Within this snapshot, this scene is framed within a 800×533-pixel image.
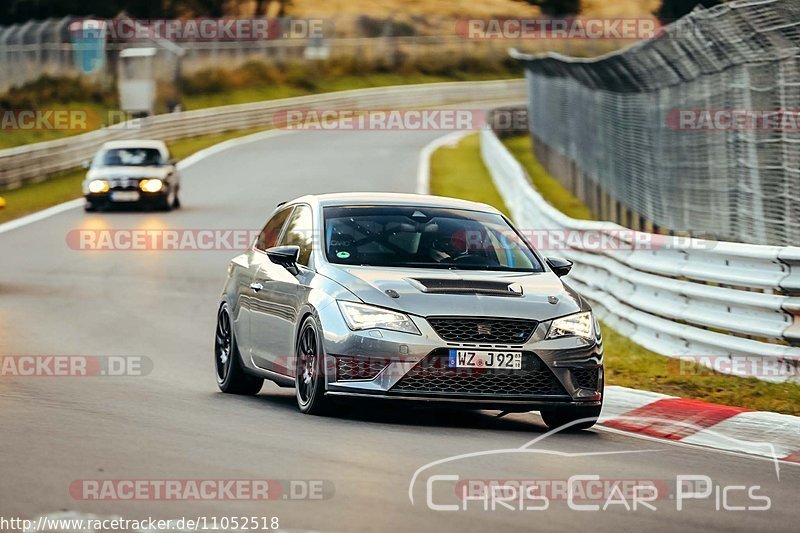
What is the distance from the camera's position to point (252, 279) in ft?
38.3

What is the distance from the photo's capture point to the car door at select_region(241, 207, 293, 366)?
11594mm

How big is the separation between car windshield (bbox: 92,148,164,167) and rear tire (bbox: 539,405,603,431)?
23366 millimetres

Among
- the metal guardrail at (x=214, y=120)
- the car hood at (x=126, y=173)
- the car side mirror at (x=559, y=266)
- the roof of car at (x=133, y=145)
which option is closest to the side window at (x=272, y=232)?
the car side mirror at (x=559, y=266)

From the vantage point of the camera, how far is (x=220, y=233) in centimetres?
2806

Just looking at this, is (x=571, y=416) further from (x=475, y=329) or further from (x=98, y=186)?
(x=98, y=186)

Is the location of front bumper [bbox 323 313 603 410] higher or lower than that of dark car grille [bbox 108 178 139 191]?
higher

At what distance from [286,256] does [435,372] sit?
65.4 inches

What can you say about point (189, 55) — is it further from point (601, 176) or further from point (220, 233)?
point (601, 176)
